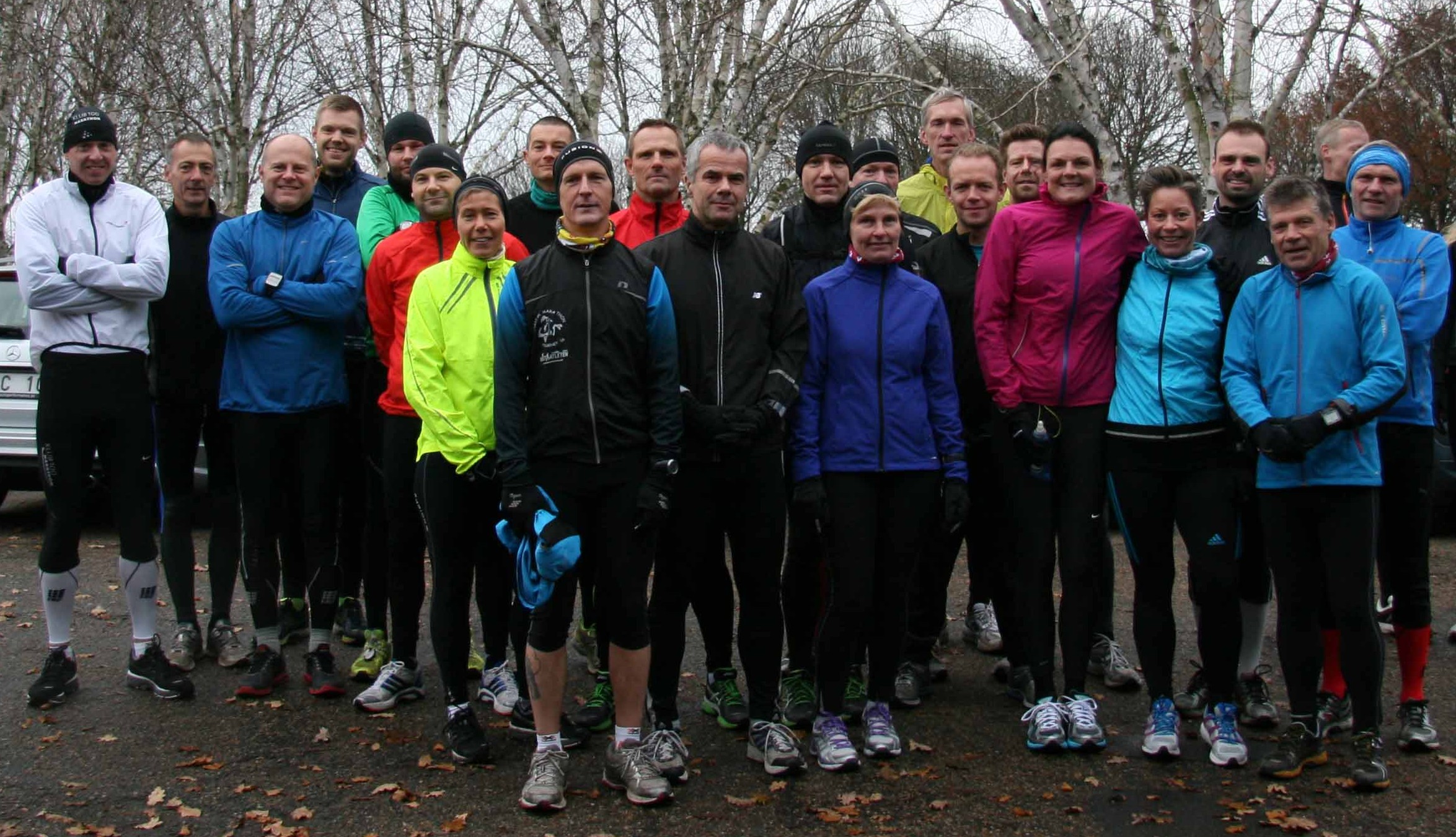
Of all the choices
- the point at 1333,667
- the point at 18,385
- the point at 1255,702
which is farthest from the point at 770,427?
the point at 18,385

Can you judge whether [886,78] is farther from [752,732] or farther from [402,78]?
[752,732]

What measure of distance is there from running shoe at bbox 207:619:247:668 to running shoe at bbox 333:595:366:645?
53 cm

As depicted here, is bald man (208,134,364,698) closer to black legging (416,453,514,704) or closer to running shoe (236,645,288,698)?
running shoe (236,645,288,698)

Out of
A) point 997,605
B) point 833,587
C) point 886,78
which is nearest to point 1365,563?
point 997,605

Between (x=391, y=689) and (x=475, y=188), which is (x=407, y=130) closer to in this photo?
(x=475, y=188)

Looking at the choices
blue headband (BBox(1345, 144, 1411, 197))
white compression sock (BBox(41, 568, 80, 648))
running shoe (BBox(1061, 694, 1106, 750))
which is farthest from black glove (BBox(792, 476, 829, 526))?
white compression sock (BBox(41, 568, 80, 648))

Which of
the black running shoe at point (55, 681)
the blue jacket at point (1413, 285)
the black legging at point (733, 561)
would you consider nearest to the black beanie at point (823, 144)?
the black legging at point (733, 561)

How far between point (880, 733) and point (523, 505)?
1659 millimetres

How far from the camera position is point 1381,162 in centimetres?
502

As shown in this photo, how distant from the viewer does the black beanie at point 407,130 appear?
6.21 m

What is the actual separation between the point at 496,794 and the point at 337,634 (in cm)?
243

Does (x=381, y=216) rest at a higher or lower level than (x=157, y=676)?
higher

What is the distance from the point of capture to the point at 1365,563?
439 cm

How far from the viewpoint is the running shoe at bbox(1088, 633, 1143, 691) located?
18.0ft
